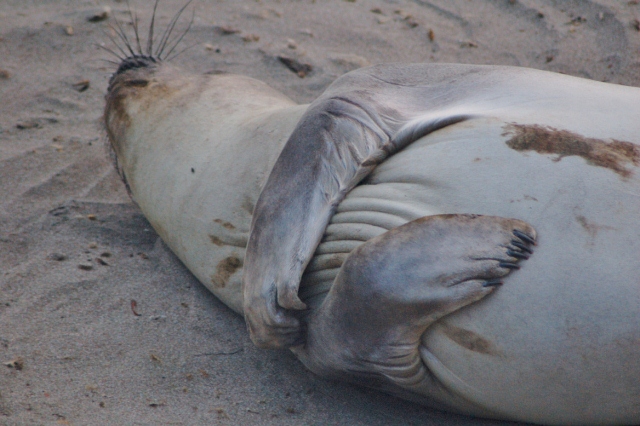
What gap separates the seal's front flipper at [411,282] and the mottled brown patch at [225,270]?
606 millimetres

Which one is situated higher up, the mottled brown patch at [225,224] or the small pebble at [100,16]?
the small pebble at [100,16]

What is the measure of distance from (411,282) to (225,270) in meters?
0.90

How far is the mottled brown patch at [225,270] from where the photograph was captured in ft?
7.65

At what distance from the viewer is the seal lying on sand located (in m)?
1.64

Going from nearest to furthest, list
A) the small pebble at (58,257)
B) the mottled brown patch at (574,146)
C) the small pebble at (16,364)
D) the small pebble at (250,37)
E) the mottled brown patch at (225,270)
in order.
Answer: the mottled brown patch at (574,146) < the small pebble at (16,364) < the mottled brown patch at (225,270) < the small pebble at (58,257) < the small pebble at (250,37)

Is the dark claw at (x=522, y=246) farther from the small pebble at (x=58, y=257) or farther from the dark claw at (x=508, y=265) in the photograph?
the small pebble at (x=58, y=257)

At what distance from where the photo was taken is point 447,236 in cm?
170

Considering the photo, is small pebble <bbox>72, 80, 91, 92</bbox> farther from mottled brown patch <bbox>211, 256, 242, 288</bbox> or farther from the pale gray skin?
the pale gray skin

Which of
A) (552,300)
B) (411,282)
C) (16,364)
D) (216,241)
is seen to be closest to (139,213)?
(216,241)

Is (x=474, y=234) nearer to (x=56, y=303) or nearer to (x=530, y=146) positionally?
(x=530, y=146)

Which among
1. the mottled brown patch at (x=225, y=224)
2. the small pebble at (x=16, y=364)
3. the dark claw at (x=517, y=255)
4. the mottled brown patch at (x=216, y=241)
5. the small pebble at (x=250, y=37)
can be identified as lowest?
the small pebble at (x=16, y=364)

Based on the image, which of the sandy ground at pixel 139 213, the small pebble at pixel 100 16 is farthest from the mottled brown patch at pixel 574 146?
the small pebble at pixel 100 16

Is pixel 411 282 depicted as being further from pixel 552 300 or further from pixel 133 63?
pixel 133 63

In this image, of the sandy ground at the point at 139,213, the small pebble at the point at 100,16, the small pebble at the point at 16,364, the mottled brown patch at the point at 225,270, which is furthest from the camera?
the small pebble at the point at 100,16
